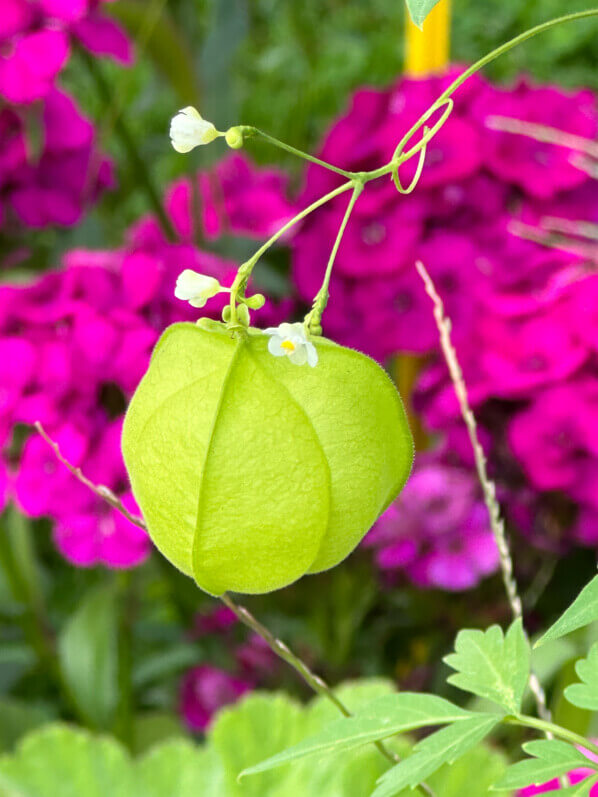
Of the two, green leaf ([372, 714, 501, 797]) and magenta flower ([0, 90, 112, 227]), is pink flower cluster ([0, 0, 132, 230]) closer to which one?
magenta flower ([0, 90, 112, 227])

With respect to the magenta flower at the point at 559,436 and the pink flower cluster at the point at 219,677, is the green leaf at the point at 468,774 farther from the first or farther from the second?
the pink flower cluster at the point at 219,677

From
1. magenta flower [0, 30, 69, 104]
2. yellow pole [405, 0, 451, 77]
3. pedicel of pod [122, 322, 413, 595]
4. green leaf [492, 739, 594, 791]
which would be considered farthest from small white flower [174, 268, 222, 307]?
yellow pole [405, 0, 451, 77]

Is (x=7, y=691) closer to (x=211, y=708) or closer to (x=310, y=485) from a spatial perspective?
(x=211, y=708)

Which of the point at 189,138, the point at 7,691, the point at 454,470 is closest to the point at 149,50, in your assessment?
the point at 454,470

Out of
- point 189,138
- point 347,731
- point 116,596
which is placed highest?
point 189,138

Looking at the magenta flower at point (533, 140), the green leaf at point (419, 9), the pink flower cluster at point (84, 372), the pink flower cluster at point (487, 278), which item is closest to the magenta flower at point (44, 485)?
the pink flower cluster at point (84, 372)
